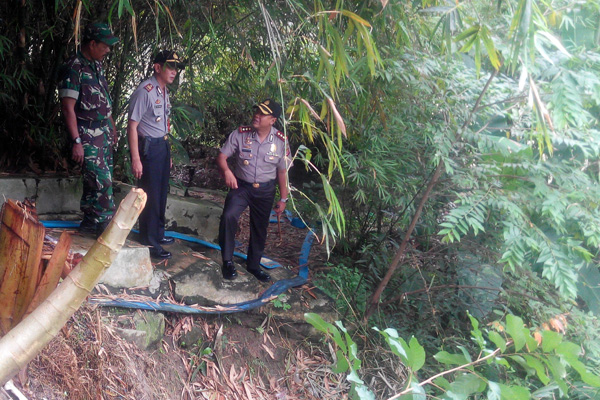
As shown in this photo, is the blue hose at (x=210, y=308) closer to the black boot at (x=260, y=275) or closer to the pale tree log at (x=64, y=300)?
the black boot at (x=260, y=275)

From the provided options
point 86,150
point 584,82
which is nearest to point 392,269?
point 584,82

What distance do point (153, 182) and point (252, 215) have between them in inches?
34.8

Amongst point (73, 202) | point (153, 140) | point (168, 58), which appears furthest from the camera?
point (73, 202)

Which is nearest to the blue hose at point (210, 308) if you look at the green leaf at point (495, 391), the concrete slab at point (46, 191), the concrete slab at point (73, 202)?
the concrete slab at point (73, 202)

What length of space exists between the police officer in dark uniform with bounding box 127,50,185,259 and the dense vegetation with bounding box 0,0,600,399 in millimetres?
526

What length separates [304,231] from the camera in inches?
248

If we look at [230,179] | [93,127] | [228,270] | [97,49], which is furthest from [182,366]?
[97,49]

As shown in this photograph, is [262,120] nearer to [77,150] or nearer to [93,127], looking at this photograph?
[93,127]

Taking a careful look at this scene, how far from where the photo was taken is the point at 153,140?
13.3 ft

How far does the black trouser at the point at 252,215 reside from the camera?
426 centimetres

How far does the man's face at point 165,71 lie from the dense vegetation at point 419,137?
1.51 feet

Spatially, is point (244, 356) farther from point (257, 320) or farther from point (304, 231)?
point (304, 231)

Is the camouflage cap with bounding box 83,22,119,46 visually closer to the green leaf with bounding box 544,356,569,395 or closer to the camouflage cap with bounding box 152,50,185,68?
the camouflage cap with bounding box 152,50,185,68

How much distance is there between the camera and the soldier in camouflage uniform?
376 cm
